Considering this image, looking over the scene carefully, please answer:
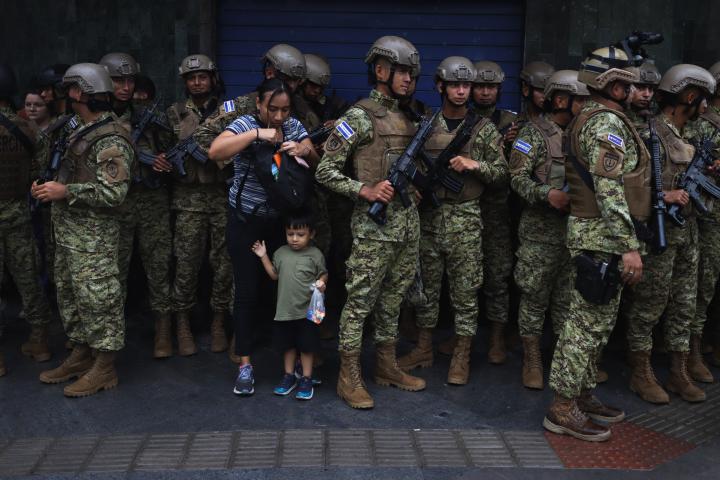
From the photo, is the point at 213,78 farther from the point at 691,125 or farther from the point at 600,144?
the point at 691,125

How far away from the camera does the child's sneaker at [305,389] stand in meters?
5.43

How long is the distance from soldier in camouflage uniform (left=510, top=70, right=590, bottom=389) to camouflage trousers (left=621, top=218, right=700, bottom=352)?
515mm

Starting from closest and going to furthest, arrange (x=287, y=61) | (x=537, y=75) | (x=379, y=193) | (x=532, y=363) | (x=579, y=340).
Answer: (x=579, y=340) < (x=379, y=193) < (x=532, y=363) < (x=287, y=61) < (x=537, y=75)

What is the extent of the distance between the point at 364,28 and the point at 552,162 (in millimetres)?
3090

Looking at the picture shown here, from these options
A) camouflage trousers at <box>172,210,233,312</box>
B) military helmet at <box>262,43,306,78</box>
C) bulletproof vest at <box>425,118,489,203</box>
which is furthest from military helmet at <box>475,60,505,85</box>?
camouflage trousers at <box>172,210,233,312</box>

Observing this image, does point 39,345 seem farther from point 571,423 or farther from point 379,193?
point 571,423

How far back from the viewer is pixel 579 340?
4.86m

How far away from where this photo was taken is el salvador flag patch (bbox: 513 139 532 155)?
18.8 ft

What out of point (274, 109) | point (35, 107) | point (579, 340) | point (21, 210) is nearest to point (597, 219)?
point (579, 340)

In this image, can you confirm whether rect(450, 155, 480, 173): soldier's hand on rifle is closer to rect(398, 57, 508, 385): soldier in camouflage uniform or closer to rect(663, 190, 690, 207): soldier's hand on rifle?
rect(398, 57, 508, 385): soldier in camouflage uniform

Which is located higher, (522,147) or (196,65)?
(196,65)

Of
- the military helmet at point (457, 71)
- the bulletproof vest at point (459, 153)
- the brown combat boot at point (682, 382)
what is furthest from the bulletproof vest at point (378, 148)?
the brown combat boot at point (682, 382)

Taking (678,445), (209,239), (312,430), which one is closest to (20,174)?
(209,239)

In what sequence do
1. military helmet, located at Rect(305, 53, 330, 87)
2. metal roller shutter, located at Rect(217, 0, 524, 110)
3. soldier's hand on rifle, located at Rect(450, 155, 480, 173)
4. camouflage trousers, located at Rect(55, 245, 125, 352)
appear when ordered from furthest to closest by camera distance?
1. metal roller shutter, located at Rect(217, 0, 524, 110)
2. military helmet, located at Rect(305, 53, 330, 87)
3. soldier's hand on rifle, located at Rect(450, 155, 480, 173)
4. camouflage trousers, located at Rect(55, 245, 125, 352)
